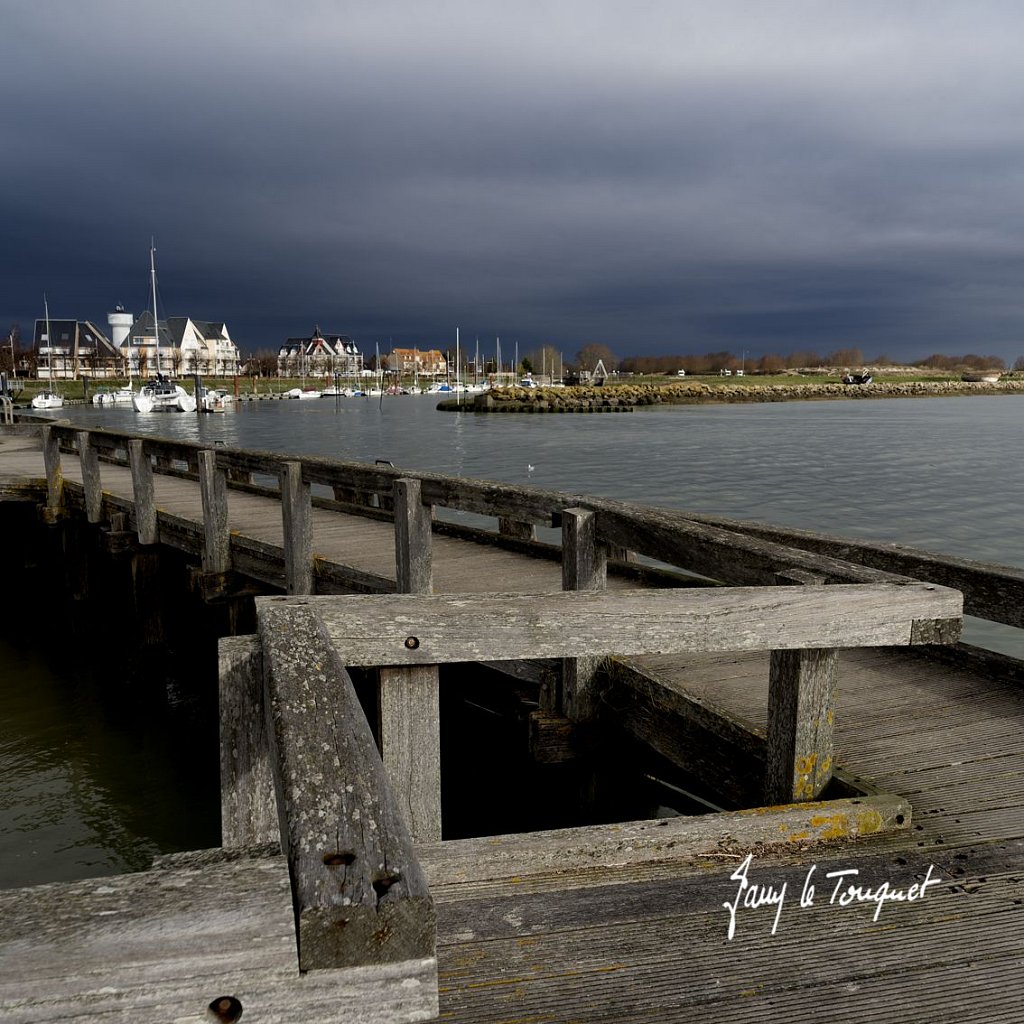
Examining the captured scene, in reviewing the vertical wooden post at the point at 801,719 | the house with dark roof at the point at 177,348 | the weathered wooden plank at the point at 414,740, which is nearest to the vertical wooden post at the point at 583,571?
the vertical wooden post at the point at 801,719

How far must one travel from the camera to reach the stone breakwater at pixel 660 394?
330ft

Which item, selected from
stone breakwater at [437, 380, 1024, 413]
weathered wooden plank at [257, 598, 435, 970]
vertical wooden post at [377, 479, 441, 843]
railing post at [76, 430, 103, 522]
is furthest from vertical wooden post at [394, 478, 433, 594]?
stone breakwater at [437, 380, 1024, 413]

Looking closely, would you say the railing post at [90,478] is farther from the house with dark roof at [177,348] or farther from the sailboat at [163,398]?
the house with dark roof at [177,348]

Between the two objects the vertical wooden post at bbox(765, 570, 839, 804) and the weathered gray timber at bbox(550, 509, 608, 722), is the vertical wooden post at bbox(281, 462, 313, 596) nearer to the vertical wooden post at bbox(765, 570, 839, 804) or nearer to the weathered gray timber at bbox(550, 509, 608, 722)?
the weathered gray timber at bbox(550, 509, 608, 722)

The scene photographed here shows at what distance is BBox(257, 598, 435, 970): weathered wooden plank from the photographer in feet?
3.74

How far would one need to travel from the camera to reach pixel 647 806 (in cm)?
546

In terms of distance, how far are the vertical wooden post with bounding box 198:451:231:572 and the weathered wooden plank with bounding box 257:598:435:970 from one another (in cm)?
749

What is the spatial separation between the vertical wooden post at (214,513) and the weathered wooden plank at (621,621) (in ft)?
21.8

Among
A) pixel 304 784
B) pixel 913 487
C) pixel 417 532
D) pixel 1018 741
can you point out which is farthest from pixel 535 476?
pixel 304 784

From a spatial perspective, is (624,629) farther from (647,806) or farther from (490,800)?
(490,800)

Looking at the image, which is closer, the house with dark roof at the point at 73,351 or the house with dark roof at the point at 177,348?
the house with dark roof at the point at 73,351

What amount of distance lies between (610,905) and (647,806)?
2804 millimetres

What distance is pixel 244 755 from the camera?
2391 mm

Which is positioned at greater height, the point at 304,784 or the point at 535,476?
the point at 304,784
